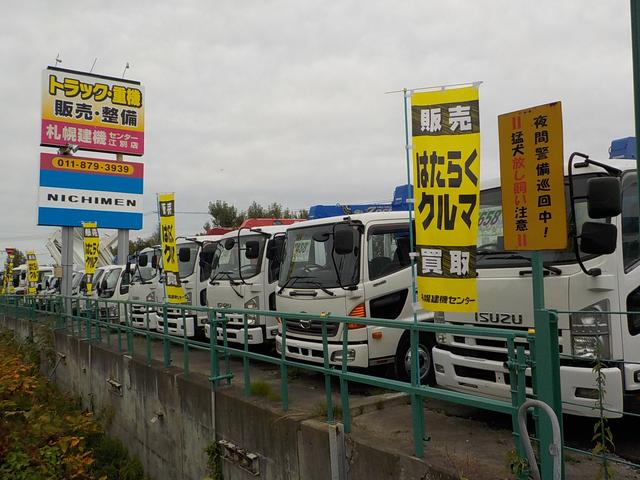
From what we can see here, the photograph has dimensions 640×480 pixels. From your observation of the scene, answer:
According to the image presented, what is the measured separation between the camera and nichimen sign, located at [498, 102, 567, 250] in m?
3.25

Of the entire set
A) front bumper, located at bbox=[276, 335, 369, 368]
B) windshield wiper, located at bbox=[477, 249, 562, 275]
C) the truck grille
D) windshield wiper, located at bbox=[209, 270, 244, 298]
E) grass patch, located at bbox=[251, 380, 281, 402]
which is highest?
windshield wiper, located at bbox=[477, 249, 562, 275]

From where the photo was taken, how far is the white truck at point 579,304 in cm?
405

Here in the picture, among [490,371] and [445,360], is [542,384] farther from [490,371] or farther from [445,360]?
[445,360]

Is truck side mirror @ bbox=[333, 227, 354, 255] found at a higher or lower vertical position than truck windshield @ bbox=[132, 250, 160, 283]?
higher

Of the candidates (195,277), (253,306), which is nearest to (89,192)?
(195,277)

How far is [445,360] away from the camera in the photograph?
5.18 metres

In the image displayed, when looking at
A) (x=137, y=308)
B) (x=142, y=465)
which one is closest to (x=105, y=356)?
(x=137, y=308)

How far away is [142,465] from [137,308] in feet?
14.1

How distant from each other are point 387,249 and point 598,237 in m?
3.57

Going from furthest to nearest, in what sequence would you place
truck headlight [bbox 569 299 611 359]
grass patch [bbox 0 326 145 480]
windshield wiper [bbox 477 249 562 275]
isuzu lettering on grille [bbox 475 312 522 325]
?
grass patch [bbox 0 326 145 480] < isuzu lettering on grille [bbox 475 312 522 325] < windshield wiper [bbox 477 249 562 275] < truck headlight [bbox 569 299 611 359]

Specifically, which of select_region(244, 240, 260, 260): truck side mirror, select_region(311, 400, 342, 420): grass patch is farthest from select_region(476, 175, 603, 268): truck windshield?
select_region(244, 240, 260, 260): truck side mirror

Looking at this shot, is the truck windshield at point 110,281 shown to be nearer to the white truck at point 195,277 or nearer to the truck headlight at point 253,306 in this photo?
the white truck at point 195,277

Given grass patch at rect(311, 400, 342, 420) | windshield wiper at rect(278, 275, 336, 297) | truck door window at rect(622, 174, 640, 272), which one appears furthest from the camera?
windshield wiper at rect(278, 275, 336, 297)

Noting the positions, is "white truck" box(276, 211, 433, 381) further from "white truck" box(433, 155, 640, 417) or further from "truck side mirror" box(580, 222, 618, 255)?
"truck side mirror" box(580, 222, 618, 255)
